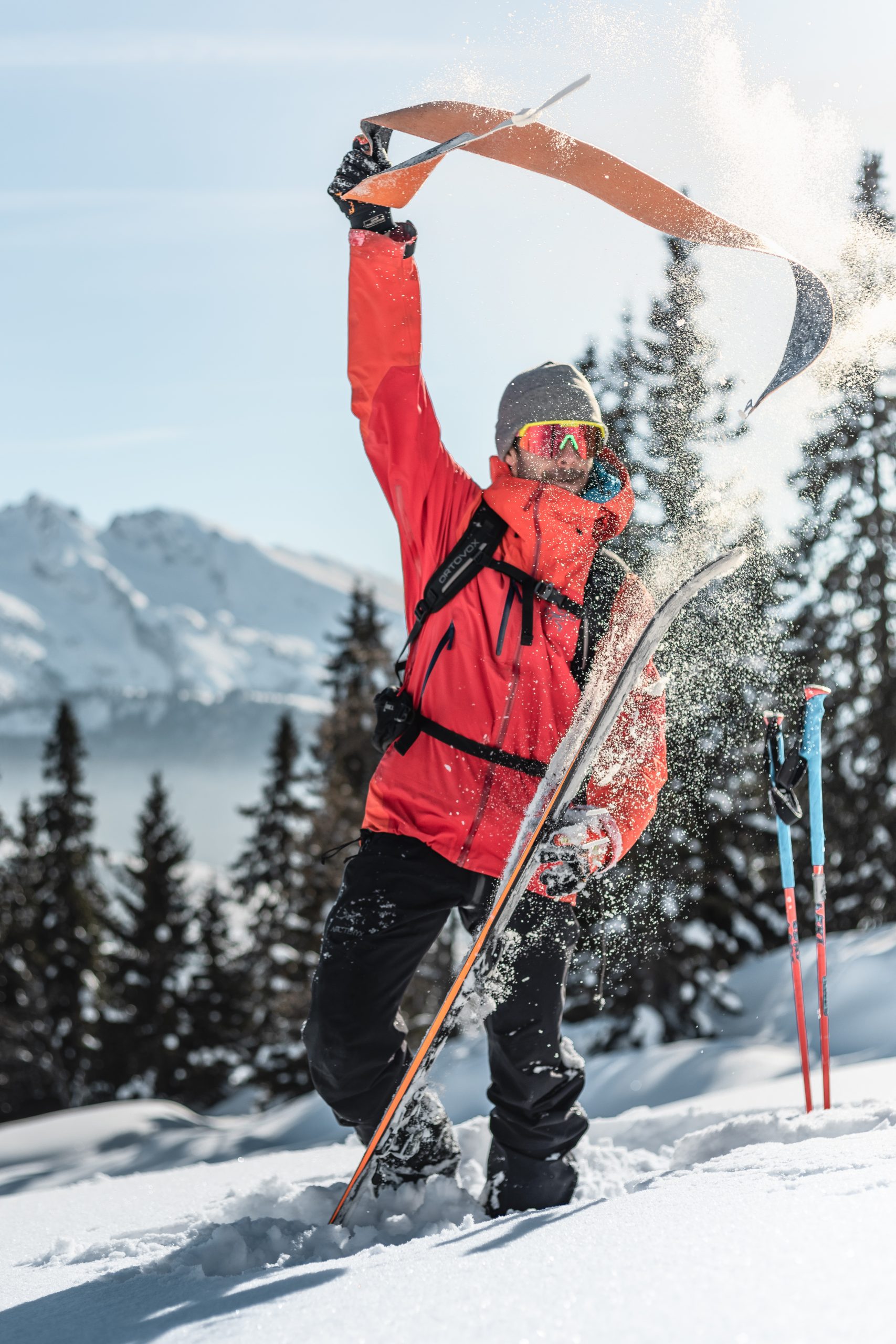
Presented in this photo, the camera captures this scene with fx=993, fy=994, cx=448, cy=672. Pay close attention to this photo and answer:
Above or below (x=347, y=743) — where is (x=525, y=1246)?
below

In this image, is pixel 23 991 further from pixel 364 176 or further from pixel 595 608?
pixel 364 176

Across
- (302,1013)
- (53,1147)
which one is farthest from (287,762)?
(53,1147)

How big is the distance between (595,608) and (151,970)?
109ft

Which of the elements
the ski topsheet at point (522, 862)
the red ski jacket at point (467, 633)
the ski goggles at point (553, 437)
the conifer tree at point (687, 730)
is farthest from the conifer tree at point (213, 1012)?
the ski goggles at point (553, 437)

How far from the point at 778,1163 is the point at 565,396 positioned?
214cm

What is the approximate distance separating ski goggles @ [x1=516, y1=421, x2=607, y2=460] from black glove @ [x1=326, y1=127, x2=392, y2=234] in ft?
2.40

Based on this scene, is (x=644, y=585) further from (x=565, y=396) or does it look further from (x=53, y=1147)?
(x=53, y=1147)

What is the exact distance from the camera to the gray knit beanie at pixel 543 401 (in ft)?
9.70

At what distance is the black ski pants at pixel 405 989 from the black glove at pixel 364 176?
1824 millimetres

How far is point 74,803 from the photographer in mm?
31203

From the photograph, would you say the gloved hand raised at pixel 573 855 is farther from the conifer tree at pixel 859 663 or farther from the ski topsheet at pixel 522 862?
the conifer tree at pixel 859 663

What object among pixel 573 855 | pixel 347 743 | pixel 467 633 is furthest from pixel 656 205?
pixel 347 743

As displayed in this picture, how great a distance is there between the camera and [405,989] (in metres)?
2.99

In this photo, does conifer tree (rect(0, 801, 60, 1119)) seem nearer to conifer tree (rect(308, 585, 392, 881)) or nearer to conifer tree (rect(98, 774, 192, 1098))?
conifer tree (rect(98, 774, 192, 1098))
